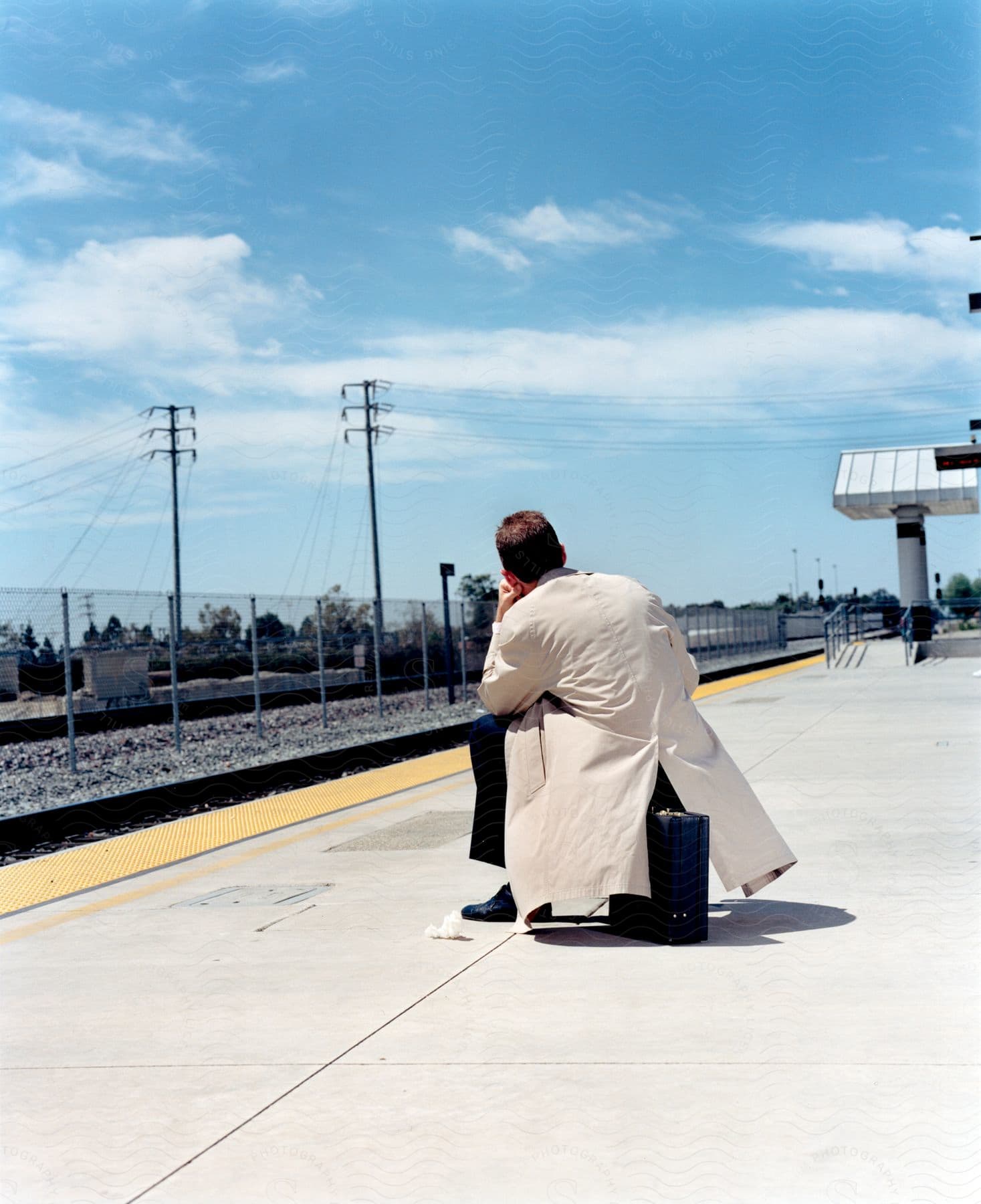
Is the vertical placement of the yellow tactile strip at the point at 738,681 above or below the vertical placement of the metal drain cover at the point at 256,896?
above

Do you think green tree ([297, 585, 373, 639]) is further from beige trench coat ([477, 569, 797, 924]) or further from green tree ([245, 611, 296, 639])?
beige trench coat ([477, 569, 797, 924])

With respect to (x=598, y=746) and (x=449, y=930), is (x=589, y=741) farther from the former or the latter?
(x=449, y=930)

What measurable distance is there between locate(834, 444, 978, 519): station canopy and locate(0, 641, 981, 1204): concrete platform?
107 feet

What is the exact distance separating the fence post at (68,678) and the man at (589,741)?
915 cm

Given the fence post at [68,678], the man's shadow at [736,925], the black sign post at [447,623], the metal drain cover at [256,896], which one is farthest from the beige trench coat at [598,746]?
the black sign post at [447,623]

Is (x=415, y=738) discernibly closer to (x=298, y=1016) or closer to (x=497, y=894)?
(x=497, y=894)

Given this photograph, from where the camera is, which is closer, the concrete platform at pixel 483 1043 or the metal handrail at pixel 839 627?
the concrete platform at pixel 483 1043

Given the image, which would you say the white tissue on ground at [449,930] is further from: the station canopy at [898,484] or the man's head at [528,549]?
the station canopy at [898,484]

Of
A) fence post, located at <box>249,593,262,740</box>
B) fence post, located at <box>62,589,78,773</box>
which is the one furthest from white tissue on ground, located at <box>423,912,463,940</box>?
fence post, located at <box>249,593,262,740</box>

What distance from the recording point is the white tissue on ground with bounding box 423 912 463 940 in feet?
18.9

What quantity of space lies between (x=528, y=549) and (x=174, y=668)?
11406 millimetres

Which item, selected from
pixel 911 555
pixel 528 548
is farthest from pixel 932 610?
pixel 528 548

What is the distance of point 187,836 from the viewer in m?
9.69

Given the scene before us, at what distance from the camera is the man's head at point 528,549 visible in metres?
5.73
